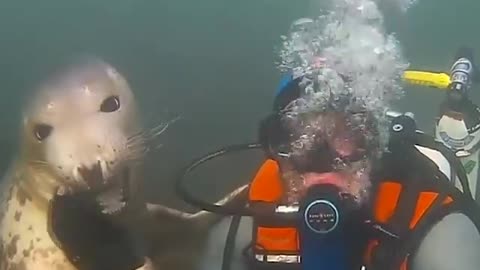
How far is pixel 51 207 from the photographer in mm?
1531

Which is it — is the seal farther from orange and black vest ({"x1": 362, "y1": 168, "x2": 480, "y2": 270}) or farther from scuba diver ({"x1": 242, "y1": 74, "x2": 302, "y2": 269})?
orange and black vest ({"x1": 362, "y1": 168, "x2": 480, "y2": 270})

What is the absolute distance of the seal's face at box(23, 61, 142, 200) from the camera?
1.50 meters

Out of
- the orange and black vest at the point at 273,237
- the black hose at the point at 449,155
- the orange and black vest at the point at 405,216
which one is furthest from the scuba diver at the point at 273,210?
the black hose at the point at 449,155

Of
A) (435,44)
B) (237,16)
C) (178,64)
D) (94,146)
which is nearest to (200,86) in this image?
(178,64)

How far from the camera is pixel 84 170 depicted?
1505mm

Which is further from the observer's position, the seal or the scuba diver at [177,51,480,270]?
the seal

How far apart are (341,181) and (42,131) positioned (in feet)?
2.27

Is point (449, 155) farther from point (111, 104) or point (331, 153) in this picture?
point (111, 104)

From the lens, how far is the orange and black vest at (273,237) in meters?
1.25

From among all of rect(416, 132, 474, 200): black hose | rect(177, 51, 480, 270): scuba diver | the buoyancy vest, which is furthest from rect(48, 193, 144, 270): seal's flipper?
rect(416, 132, 474, 200): black hose

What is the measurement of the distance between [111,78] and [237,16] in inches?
12.4

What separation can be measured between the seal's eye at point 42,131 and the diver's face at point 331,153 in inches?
22.7

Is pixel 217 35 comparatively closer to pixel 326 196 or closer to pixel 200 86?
pixel 200 86

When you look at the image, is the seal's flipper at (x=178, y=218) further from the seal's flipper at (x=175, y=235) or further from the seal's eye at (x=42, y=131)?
the seal's eye at (x=42, y=131)
